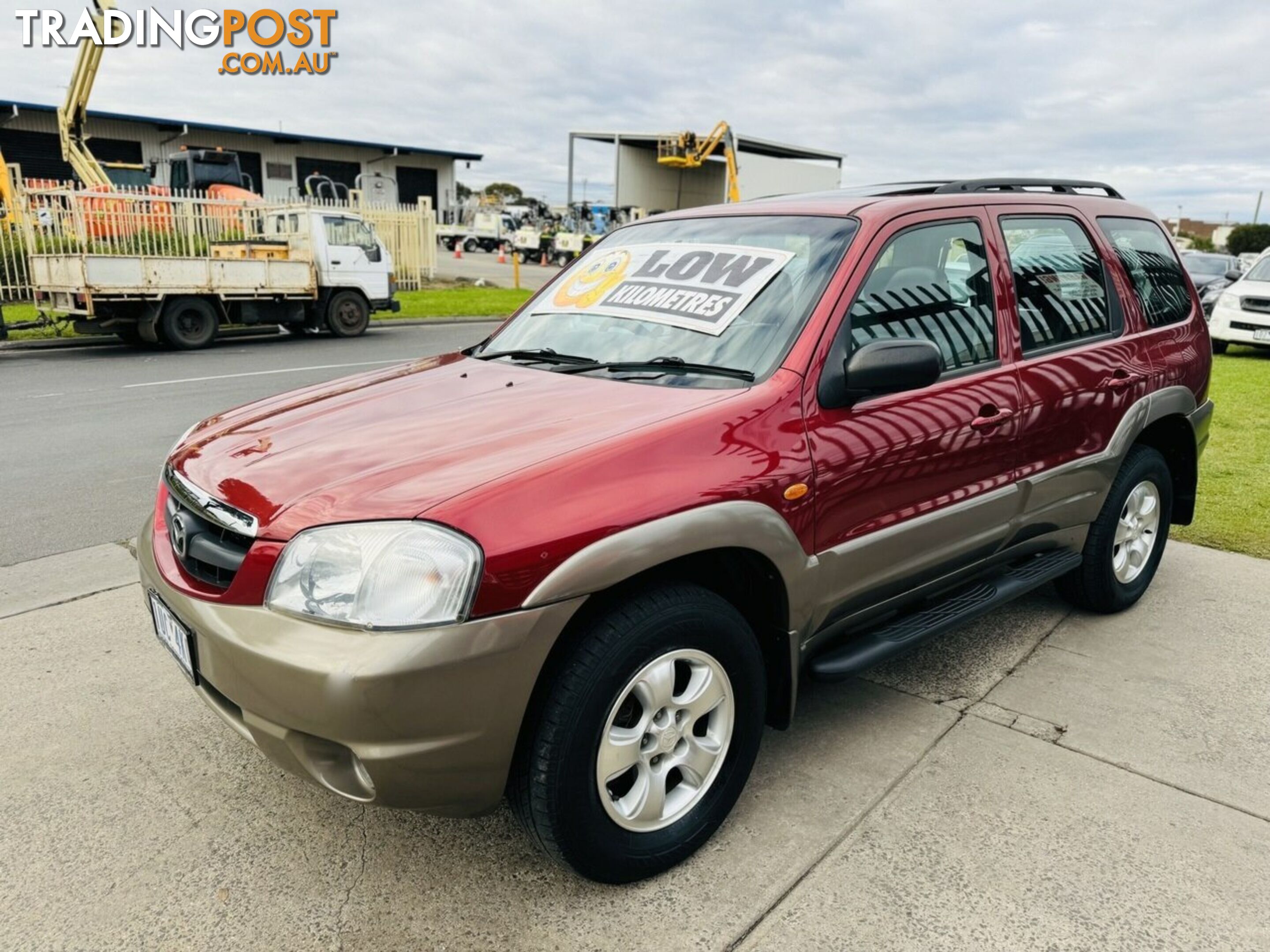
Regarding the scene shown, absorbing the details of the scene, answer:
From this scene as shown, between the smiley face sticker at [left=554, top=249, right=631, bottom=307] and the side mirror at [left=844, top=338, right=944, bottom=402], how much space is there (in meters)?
1.06

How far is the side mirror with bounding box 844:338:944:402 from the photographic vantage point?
2.61 m

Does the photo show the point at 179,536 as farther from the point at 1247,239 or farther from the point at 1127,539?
the point at 1247,239

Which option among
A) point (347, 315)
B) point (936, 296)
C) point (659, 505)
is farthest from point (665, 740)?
point (347, 315)

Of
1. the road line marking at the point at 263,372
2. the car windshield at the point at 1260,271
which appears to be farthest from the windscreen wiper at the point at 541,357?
the car windshield at the point at 1260,271

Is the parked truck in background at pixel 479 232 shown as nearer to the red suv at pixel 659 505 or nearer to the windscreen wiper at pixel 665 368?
the red suv at pixel 659 505

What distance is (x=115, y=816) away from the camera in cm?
266

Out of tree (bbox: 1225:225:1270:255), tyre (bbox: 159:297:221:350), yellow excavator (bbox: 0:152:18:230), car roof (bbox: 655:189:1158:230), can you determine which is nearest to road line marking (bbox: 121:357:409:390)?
tyre (bbox: 159:297:221:350)

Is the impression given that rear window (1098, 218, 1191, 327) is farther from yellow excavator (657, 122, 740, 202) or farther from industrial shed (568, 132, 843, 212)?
industrial shed (568, 132, 843, 212)

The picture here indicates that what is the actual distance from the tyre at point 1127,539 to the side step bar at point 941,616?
0.19 m

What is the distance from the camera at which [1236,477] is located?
654 cm

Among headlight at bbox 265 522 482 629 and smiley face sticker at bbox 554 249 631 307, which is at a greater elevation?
smiley face sticker at bbox 554 249 631 307

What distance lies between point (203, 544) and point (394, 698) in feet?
2.52

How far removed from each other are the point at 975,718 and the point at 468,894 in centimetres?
185

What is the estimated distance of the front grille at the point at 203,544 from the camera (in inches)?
89.1
